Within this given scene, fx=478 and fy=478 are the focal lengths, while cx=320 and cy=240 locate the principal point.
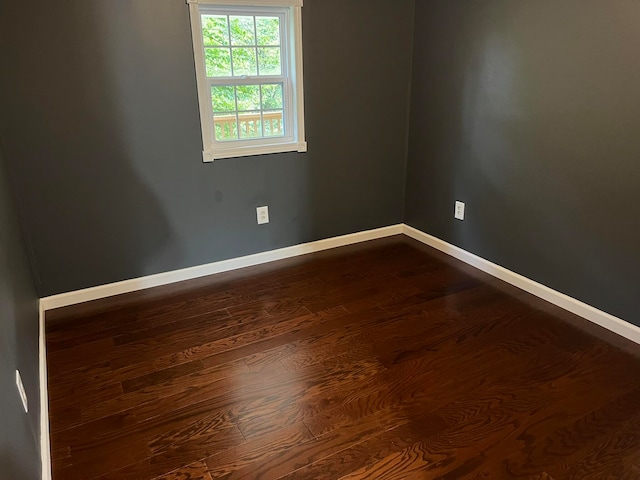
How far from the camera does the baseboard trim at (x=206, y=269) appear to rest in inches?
115

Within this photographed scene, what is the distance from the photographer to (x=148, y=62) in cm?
275

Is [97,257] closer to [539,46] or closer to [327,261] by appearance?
[327,261]

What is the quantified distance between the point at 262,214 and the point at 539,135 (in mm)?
1843

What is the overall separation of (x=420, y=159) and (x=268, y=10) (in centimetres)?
155

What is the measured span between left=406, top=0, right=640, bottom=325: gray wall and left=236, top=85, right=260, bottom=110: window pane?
125cm

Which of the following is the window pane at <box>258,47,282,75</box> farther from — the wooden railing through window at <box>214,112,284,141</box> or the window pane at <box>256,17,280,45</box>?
the wooden railing through window at <box>214,112,284,141</box>

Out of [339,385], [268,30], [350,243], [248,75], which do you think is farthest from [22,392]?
[350,243]

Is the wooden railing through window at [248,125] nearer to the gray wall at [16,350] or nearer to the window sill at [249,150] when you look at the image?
the window sill at [249,150]

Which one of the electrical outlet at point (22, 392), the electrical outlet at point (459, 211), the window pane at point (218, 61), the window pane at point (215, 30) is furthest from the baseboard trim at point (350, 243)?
the window pane at point (215, 30)

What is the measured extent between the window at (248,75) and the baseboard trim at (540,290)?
1.31 m

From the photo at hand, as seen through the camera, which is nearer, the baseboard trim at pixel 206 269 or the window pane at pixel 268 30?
the baseboard trim at pixel 206 269

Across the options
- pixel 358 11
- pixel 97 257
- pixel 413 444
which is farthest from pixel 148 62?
pixel 413 444

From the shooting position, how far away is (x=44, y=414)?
196 centimetres

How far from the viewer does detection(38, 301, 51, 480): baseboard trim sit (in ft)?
A: 5.60
